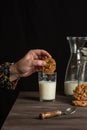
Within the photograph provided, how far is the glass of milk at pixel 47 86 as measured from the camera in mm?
1804

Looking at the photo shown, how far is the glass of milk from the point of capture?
71.0 inches

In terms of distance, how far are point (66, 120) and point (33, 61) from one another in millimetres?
545

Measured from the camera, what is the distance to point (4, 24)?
253 cm

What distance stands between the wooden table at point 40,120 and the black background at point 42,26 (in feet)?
2.48

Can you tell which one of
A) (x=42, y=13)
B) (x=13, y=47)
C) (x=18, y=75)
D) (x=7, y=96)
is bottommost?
(x=7, y=96)

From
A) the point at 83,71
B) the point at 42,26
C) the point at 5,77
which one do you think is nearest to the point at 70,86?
the point at 83,71

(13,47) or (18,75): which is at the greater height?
(13,47)

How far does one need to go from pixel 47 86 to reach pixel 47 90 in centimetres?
2

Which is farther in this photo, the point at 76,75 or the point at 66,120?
the point at 76,75

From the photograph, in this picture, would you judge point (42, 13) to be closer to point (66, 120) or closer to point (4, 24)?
point (4, 24)

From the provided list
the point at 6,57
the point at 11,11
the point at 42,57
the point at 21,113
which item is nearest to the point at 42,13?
the point at 11,11

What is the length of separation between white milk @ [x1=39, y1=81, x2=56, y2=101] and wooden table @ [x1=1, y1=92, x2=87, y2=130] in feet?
0.11

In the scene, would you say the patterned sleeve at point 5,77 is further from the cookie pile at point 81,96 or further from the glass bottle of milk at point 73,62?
the cookie pile at point 81,96

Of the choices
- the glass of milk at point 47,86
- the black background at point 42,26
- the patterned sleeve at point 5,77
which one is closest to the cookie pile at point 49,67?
the glass of milk at point 47,86
